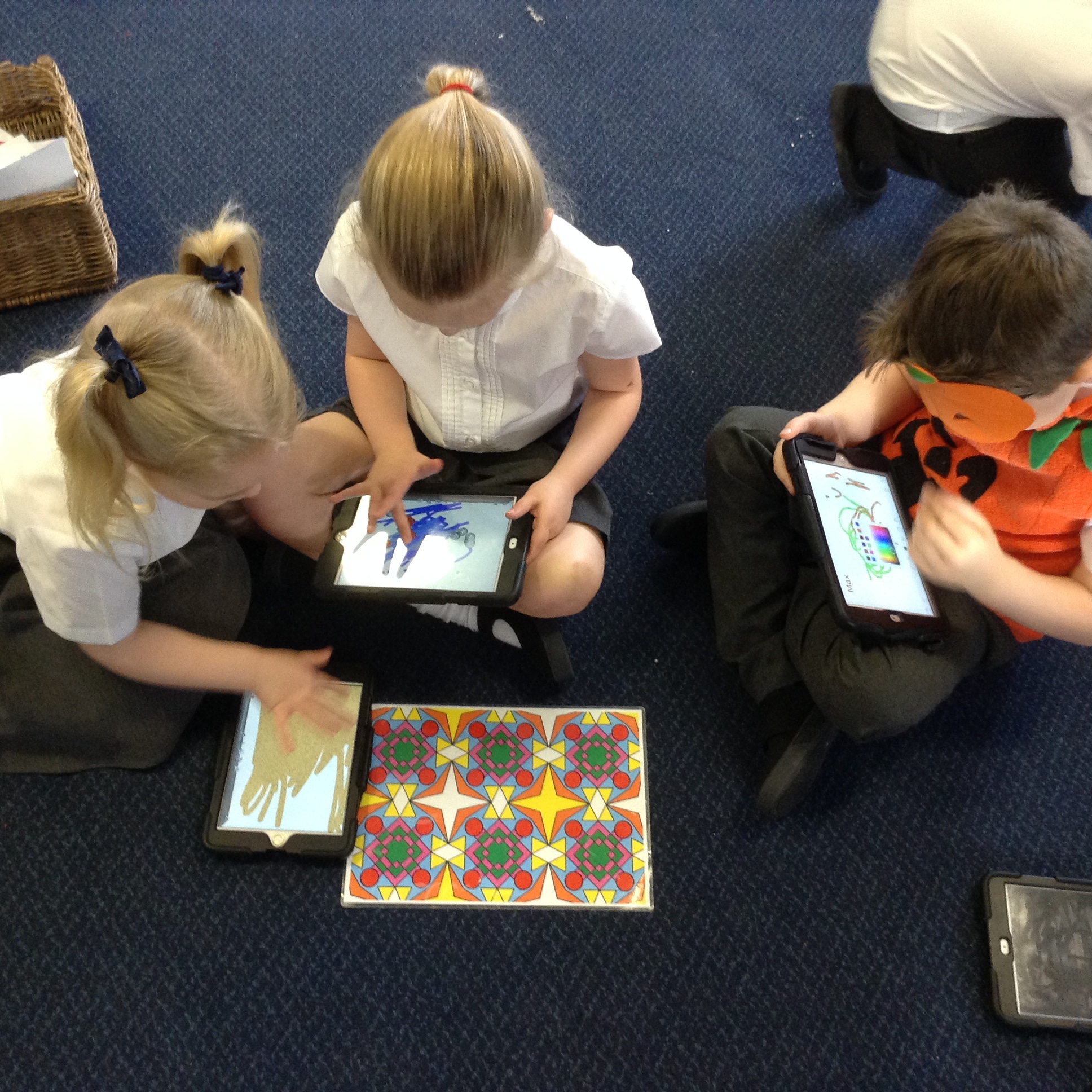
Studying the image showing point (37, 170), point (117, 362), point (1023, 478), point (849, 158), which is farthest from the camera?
point (849, 158)

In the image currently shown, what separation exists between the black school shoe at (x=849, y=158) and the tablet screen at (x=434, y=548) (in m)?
0.80

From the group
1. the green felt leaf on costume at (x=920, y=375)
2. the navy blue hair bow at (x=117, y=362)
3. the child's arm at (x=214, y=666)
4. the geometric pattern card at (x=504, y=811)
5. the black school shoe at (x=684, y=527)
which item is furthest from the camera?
the black school shoe at (x=684, y=527)

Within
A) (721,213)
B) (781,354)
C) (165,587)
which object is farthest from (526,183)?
(721,213)

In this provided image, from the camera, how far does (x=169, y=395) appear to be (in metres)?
0.62

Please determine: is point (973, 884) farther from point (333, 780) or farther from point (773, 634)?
point (333, 780)

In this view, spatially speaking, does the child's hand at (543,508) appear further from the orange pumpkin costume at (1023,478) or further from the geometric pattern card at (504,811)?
the orange pumpkin costume at (1023,478)

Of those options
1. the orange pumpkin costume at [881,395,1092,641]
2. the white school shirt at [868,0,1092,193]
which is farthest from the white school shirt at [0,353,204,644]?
the white school shirt at [868,0,1092,193]

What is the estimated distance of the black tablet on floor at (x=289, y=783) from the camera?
2.98 feet

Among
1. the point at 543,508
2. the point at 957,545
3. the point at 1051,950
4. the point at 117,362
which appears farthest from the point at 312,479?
the point at 1051,950

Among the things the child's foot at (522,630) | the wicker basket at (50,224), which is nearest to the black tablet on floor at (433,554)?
the child's foot at (522,630)

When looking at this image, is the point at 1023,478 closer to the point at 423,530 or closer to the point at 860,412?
the point at 860,412

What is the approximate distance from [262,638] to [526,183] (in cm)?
62

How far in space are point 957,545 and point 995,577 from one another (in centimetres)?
4

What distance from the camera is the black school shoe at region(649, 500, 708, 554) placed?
104 centimetres
